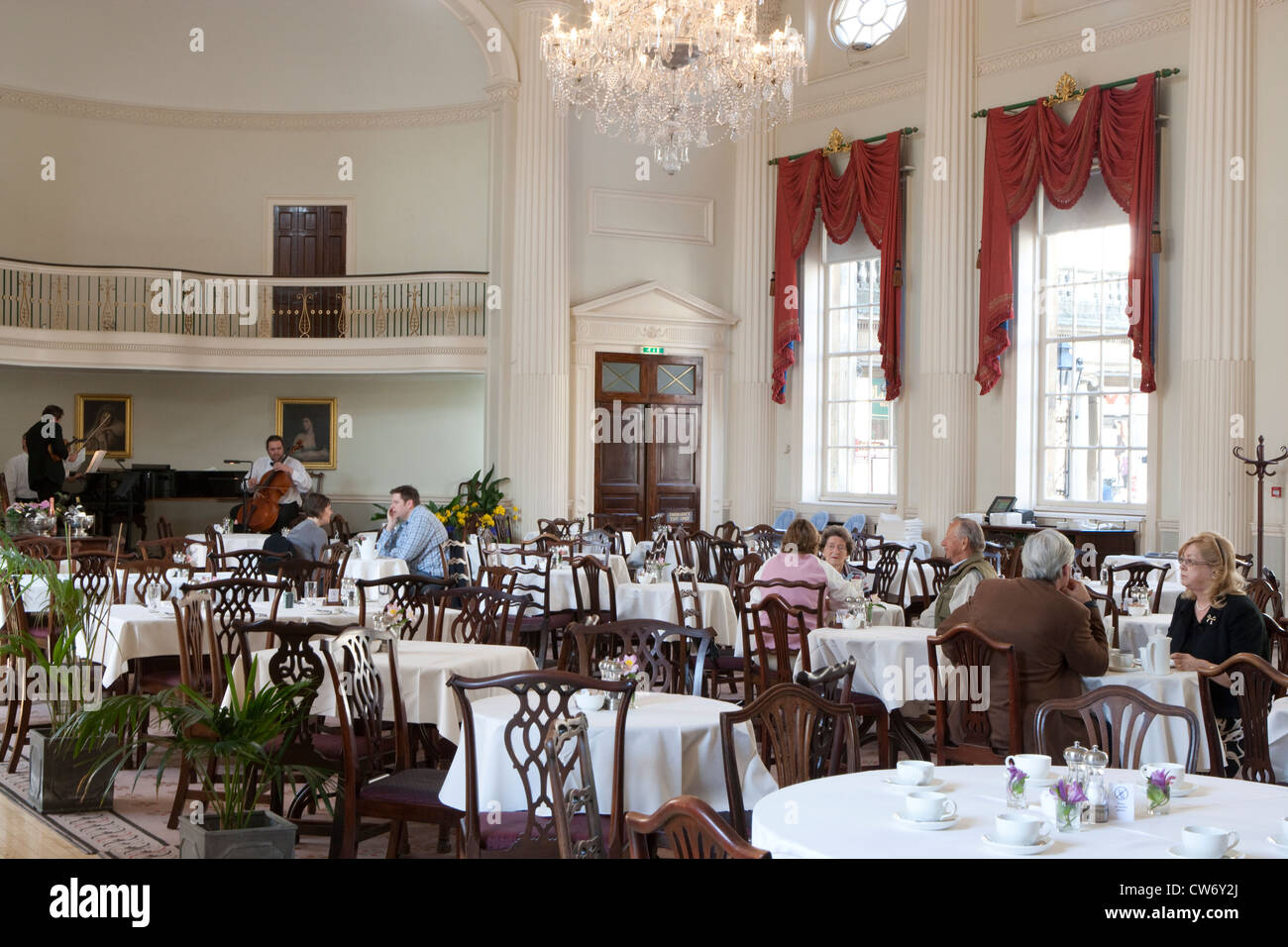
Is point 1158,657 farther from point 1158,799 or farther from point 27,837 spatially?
point 27,837

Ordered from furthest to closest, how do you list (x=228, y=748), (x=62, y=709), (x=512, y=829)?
(x=62, y=709) < (x=512, y=829) < (x=228, y=748)

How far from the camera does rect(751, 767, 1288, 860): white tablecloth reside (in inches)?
115

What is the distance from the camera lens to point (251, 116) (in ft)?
57.5

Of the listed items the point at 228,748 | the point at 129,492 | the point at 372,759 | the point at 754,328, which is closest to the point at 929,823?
the point at 228,748

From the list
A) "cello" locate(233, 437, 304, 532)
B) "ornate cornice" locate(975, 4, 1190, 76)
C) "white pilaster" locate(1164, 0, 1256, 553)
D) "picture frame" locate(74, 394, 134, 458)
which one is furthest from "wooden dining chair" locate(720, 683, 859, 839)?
"picture frame" locate(74, 394, 134, 458)

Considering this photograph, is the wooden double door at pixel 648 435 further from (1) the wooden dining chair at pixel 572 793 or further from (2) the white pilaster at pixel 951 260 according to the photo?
(1) the wooden dining chair at pixel 572 793

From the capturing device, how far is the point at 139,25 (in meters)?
16.7

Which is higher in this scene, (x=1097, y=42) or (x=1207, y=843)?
(x=1097, y=42)

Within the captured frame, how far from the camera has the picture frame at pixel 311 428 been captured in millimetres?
17891

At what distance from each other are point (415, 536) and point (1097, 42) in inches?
317

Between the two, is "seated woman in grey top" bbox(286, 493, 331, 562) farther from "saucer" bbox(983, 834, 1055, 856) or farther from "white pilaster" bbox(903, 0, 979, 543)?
"saucer" bbox(983, 834, 1055, 856)

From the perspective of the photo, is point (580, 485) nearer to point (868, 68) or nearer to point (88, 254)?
point (868, 68)

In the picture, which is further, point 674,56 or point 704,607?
point 674,56

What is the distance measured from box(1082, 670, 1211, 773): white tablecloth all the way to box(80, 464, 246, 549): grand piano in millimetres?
12629
